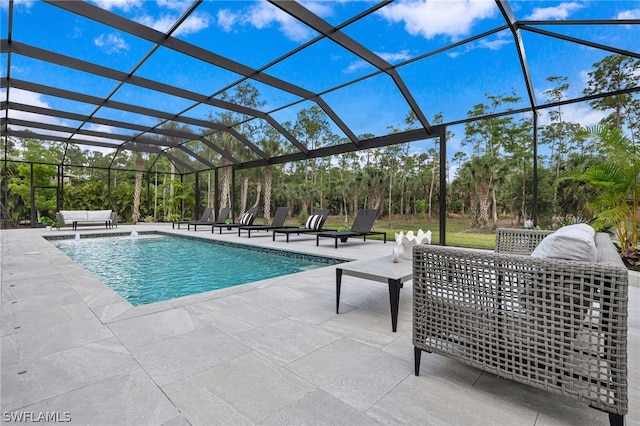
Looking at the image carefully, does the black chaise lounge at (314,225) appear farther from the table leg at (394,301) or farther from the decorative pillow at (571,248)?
the decorative pillow at (571,248)

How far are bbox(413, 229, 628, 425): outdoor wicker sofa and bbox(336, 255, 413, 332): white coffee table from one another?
62 centimetres

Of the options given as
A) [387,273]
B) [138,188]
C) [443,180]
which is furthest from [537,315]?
[138,188]

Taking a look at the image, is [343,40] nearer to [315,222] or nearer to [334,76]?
[334,76]

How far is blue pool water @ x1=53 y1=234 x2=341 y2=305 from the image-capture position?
179 inches

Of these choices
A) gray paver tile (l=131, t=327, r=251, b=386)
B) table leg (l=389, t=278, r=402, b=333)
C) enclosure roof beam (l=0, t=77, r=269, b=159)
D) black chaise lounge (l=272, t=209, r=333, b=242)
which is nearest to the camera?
gray paver tile (l=131, t=327, r=251, b=386)

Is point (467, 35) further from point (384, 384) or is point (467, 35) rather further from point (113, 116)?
point (113, 116)

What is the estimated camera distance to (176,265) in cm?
613

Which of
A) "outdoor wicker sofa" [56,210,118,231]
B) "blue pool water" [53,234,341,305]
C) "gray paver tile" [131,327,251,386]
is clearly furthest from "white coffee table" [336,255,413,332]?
"outdoor wicker sofa" [56,210,118,231]

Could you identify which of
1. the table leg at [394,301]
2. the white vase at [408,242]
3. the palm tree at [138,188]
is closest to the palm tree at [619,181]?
the white vase at [408,242]

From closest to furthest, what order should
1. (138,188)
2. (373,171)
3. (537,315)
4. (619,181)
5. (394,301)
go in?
(537,315) < (394,301) < (619,181) < (373,171) < (138,188)

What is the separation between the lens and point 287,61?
20.9 ft

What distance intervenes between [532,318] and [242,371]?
5.17ft

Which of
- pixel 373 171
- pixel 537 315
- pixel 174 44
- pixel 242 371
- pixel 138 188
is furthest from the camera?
pixel 138 188

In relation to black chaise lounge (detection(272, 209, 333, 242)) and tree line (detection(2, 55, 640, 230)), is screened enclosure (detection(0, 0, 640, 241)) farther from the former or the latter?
black chaise lounge (detection(272, 209, 333, 242))
